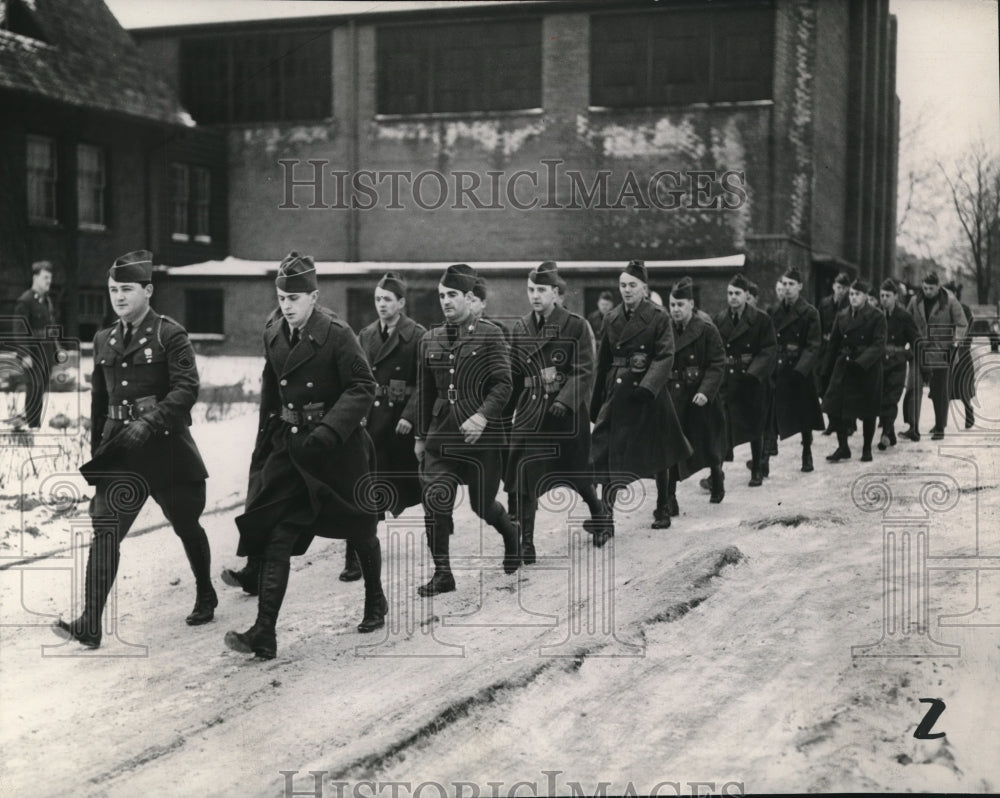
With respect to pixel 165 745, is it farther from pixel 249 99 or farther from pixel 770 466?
pixel 770 466

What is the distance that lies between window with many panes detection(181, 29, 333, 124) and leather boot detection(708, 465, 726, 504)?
4329 mm

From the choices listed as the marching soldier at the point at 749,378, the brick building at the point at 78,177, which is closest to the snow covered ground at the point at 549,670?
the marching soldier at the point at 749,378

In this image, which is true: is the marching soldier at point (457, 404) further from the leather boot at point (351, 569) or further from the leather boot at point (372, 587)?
the leather boot at point (372, 587)

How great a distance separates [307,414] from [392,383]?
71.0 inches

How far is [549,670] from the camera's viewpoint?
5.68m

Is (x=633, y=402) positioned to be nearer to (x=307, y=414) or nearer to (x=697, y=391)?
(x=697, y=391)

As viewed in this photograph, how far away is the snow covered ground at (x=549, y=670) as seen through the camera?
4590 millimetres

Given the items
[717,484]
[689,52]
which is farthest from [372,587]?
[717,484]

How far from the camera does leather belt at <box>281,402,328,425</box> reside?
241 inches

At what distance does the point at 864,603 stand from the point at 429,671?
2.43 metres

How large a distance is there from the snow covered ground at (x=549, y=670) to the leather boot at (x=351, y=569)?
107mm

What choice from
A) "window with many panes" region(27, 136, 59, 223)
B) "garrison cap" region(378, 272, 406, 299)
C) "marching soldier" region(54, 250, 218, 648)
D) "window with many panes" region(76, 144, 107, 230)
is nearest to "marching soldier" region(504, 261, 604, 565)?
"garrison cap" region(378, 272, 406, 299)

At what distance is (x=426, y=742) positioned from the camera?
4879mm

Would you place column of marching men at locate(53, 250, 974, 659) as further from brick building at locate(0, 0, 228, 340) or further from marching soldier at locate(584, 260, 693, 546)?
brick building at locate(0, 0, 228, 340)
